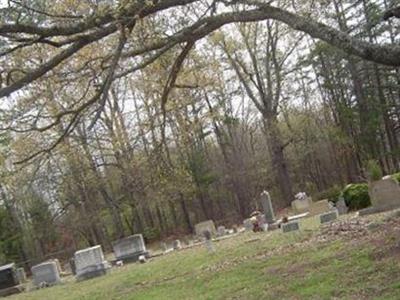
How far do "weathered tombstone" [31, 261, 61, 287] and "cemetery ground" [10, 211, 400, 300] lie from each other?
640cm

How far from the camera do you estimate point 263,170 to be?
41.7m

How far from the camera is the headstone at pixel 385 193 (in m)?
15.5

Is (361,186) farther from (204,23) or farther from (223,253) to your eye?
(204,23)

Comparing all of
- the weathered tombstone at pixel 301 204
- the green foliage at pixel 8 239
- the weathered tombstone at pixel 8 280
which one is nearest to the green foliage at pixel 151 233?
the green foliage at pixel 8 239

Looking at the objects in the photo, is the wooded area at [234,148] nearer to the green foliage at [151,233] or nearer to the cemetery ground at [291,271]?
the green foliage at [151,233]

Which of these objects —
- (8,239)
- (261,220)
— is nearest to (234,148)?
(8,239)

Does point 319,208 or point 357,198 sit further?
point 319,208

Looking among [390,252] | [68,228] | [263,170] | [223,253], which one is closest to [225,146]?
[263,170]

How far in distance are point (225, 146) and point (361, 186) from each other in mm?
23759

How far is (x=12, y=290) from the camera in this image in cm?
2378

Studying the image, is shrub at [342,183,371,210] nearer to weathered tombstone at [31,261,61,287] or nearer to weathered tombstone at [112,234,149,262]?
weathered tombstone at [112,234,149,262]

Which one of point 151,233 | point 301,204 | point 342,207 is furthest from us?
point 151,233

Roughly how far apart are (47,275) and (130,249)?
3070 mm

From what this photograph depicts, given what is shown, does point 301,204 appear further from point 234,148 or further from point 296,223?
point 234,148
